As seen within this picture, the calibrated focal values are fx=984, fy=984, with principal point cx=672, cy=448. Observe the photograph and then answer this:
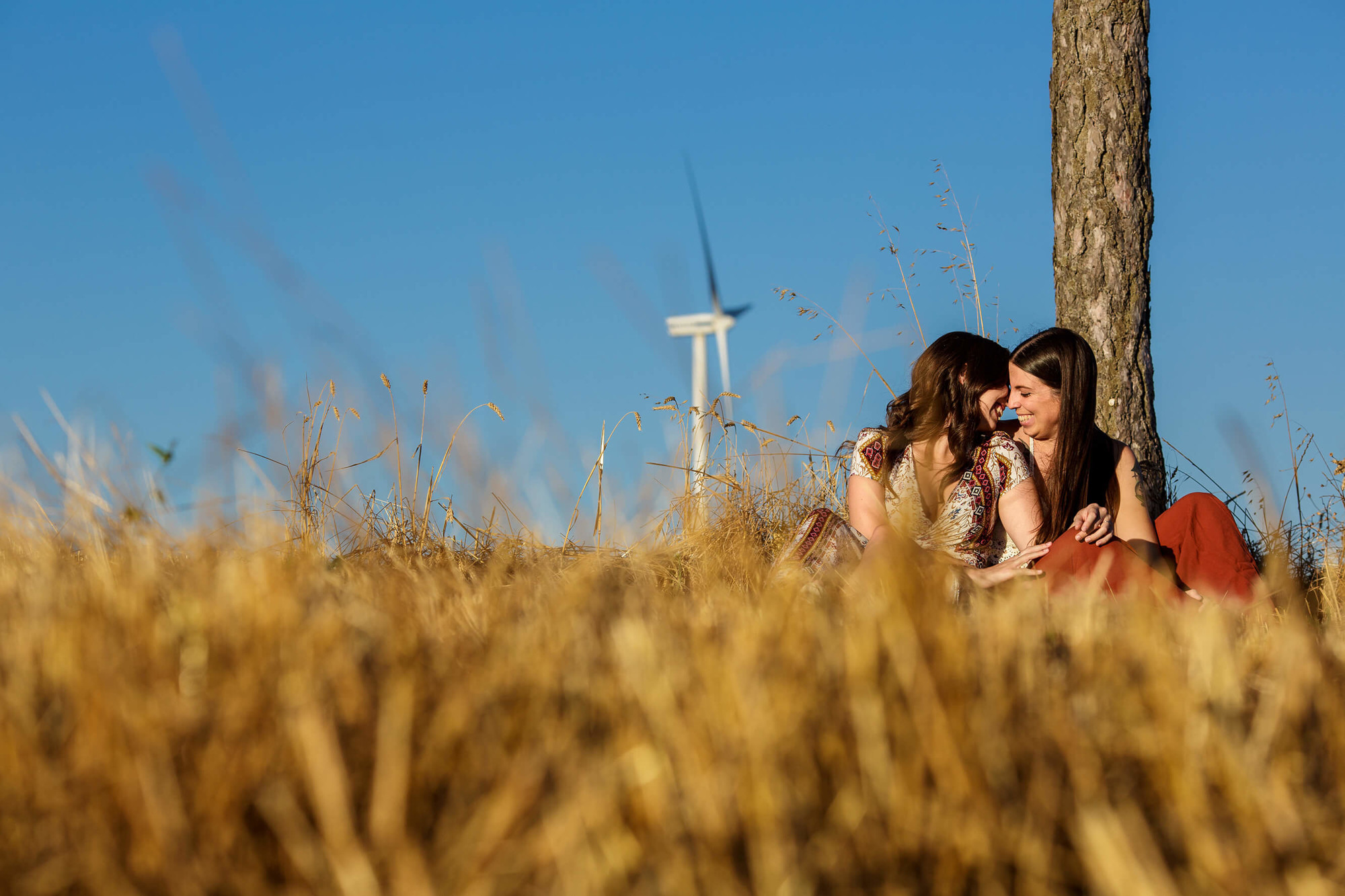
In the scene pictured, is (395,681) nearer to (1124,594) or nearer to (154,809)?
(154,809)

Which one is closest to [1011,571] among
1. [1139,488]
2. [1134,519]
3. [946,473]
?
[946,473]

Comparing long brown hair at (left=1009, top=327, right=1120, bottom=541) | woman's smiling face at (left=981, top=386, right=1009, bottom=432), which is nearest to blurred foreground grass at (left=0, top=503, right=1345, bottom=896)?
long brown hair at (left=1009, top=327, right=1120, bottom=541)

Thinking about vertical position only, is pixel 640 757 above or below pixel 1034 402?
below

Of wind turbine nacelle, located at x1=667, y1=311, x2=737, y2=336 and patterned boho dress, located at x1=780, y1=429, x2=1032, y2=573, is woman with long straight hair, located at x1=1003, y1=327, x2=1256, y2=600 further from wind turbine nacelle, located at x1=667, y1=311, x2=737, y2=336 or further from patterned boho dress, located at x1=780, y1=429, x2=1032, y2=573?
wind turbine nacelle, located at x1=667, y1=311, x2=737, y2=336

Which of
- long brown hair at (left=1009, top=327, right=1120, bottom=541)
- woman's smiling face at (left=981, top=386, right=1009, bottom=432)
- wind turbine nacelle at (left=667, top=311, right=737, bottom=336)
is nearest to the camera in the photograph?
long brown hair at (left=1009, top=327, right=1120, bottom=541)

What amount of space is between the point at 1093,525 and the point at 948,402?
2.33 feet

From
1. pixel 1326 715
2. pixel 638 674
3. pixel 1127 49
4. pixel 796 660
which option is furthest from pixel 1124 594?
pixel 1127 49

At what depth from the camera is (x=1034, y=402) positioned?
3.87 meters

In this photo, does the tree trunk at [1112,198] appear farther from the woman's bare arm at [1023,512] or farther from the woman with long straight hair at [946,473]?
the woman's bare arm at [1023,512]

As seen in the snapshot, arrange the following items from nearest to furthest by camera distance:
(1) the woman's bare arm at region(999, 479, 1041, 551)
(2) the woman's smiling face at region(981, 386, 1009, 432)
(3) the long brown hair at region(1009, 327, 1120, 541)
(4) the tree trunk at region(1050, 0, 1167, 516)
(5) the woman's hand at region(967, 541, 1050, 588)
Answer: (5) the woman's hand at region(967, 541, 1050, 588) < (1) the woman's bare arm at region(999, 479, 1041, 551) < (3) the long brown hair at region(1009, 327, 1120, 541) < (2) the woman's smiling face at region(981, 386, 1009, 432) < (4) the tree trunk at region(1050, 0, 1167, 516)

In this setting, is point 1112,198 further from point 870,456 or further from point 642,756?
point 642,756

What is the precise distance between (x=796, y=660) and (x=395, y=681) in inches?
21.6

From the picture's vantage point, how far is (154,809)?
990 millimetres

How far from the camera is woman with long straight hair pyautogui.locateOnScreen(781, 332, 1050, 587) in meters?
3.73
